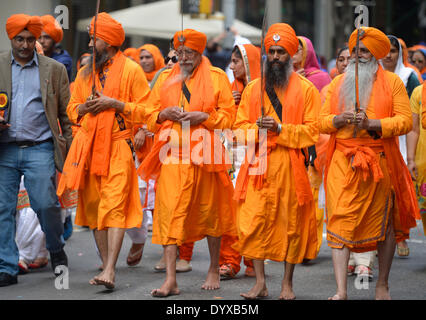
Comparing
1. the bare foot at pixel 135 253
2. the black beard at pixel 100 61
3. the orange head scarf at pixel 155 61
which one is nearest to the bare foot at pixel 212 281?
the bare foot at pixel 135 253

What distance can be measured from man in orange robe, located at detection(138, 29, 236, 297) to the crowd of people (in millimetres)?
12

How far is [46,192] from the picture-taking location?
759cm

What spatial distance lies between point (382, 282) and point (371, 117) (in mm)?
1349

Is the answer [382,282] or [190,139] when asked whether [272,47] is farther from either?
[382,282]

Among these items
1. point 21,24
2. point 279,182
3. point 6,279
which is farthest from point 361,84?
point 6,279

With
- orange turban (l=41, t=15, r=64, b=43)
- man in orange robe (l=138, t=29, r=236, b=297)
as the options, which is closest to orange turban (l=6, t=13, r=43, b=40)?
man in orange robe (l=138, t=29, r=236, b=297)

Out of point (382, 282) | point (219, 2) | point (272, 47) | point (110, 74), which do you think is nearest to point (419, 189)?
point (382, 282)

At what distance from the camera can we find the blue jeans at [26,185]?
7.58m

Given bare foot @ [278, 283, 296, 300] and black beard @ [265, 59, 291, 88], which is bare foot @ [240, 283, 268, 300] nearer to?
bare foot @ [278, 283, 296, 300]

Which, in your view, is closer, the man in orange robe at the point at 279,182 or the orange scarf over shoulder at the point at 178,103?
the man in orange robe at the point at 279,182

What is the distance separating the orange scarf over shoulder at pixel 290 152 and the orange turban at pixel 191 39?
0.79 meters

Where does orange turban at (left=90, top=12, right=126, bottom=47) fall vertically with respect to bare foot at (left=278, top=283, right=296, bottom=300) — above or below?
above

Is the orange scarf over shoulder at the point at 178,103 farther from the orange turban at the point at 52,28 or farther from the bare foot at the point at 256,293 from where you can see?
the orange turban at the point at 52,28

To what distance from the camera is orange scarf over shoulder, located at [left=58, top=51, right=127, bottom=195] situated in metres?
7.38
